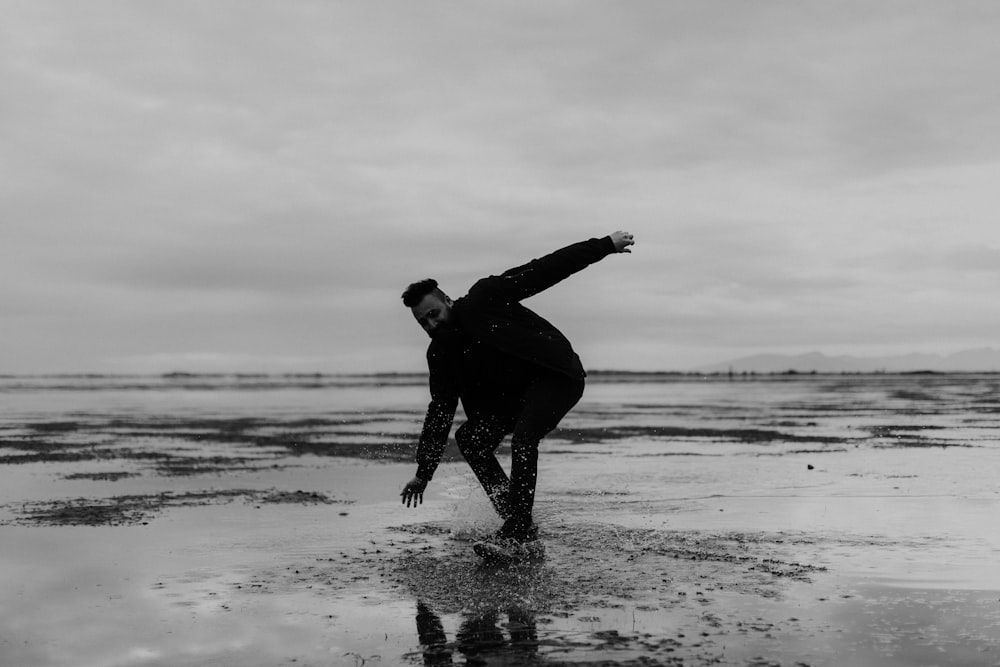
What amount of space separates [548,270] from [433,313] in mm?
773

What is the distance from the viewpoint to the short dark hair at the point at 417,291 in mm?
6273

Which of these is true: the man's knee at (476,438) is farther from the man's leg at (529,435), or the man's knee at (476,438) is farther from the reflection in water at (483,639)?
the reflection in water at (483,639)

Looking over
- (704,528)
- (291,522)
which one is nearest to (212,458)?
(291,522)

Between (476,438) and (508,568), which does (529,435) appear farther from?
(508,568)

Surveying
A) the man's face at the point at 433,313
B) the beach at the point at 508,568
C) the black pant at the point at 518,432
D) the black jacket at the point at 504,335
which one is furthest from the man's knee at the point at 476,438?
the man's face at the point at 433,313

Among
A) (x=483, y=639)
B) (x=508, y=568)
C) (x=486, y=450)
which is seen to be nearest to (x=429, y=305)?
(x=486, y=450)

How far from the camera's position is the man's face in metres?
6.30

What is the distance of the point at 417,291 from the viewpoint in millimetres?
6273

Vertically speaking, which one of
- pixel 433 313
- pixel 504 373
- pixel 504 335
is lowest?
pixel 504 373

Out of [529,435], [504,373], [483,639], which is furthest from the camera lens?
[504,373]

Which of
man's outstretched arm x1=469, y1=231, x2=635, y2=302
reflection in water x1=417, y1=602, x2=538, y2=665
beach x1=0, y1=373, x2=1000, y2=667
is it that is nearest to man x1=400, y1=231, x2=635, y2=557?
man's outstretched arm x1=469, y1=231, x2=635, y2=302

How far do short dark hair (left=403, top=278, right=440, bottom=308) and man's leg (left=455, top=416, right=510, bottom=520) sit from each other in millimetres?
970

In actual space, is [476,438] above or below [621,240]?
below

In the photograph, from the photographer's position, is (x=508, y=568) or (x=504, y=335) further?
(x=504, y=335)
